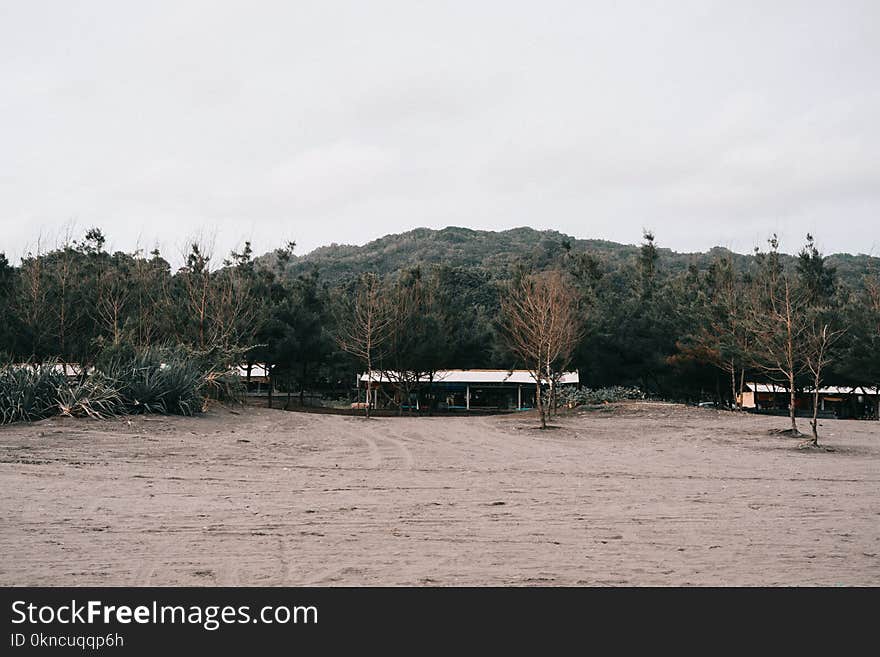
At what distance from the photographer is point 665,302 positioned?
4672 centimetres

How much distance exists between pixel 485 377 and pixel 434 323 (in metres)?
7.38

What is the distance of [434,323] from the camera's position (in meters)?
41.2

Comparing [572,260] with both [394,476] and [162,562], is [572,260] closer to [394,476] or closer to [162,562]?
[394,476]

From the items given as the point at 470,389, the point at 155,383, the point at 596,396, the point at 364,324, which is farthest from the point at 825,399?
the point at 155,383

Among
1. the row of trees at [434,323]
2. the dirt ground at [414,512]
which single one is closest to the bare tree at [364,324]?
the row of trees at [434,323]

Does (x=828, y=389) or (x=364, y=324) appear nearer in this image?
(x=364, y=324)

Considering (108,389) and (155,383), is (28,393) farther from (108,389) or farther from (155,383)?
(155,383)

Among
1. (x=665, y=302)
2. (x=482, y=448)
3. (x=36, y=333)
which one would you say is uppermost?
(x=665, y=302)

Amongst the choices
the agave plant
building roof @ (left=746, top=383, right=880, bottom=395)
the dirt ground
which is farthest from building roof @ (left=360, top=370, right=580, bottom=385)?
the dirt ground

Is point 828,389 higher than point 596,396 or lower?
higher

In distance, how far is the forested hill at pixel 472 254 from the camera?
96.8 metres
